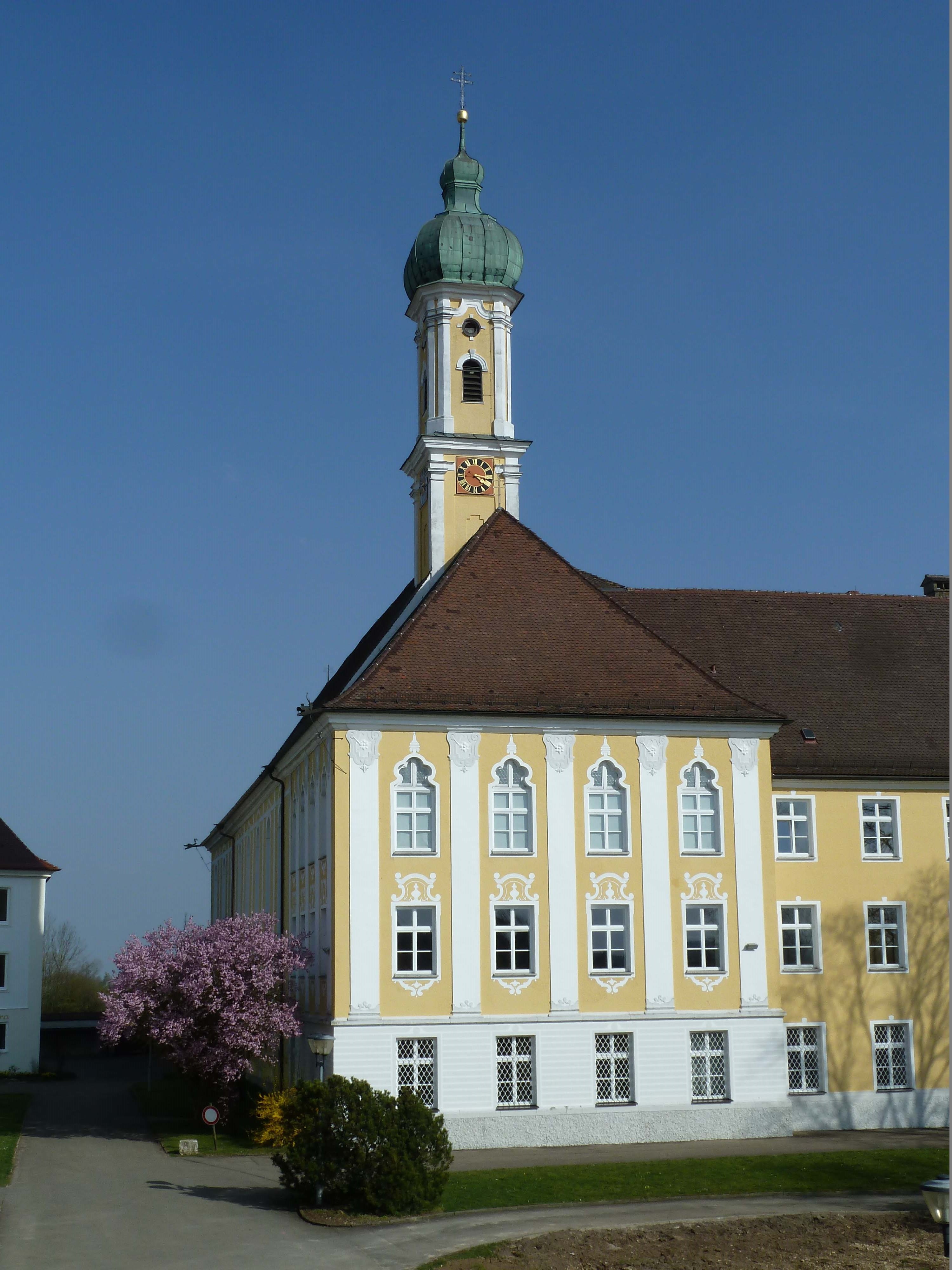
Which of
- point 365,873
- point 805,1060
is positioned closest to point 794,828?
point 805,1060

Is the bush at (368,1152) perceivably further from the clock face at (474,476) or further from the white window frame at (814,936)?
the clock face at (474,476)

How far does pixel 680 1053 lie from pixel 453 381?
18387mm

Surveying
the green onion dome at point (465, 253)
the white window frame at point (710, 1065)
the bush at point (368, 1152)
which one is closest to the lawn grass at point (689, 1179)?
the bush at point (368, 1152)

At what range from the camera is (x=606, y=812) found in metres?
31.9

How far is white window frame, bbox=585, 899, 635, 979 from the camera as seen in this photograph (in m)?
31.0

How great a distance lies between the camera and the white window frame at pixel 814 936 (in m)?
34.3

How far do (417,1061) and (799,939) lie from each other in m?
10.2

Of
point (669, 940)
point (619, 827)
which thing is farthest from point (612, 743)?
point (669, 940)

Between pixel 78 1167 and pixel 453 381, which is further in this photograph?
pixel 453 381

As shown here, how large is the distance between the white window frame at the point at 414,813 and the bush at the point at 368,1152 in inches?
311

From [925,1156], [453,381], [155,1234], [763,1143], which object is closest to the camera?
[155,1234]

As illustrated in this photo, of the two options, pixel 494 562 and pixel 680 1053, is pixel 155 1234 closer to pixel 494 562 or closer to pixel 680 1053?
pixel 680 1053

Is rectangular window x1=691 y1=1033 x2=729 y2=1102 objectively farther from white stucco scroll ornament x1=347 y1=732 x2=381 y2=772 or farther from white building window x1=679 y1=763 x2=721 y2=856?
white stucco scroll ornament x1=347 y1=732 x2=381 y2=772

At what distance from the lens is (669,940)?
31.5m
